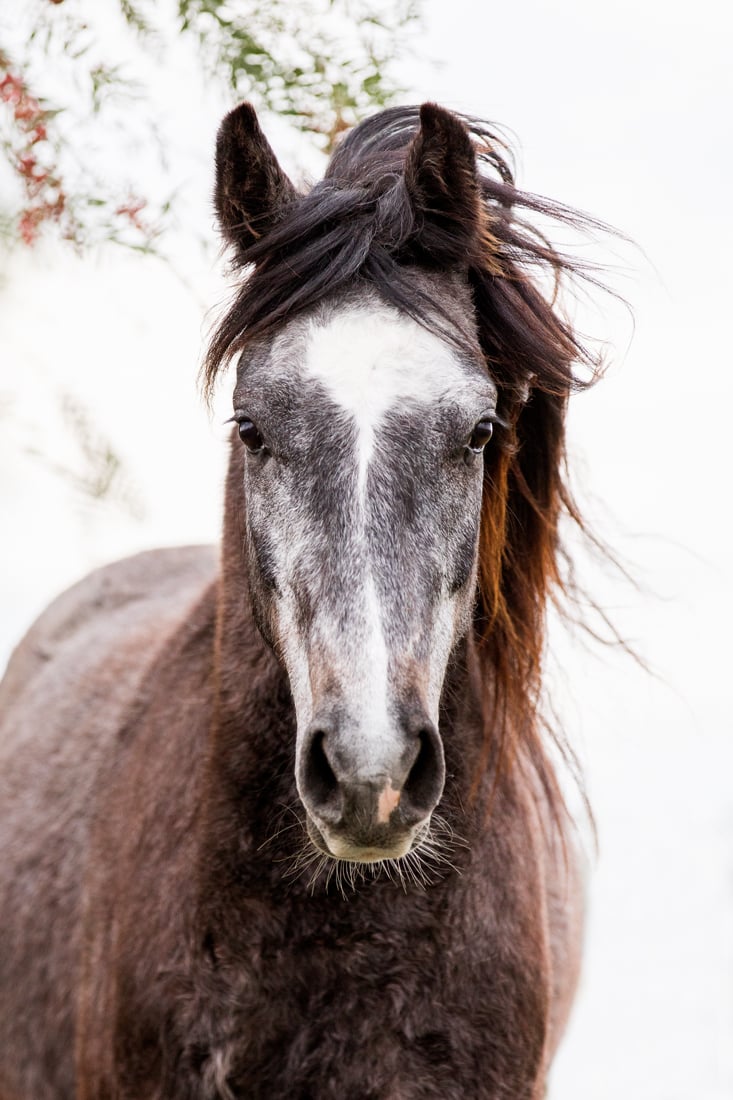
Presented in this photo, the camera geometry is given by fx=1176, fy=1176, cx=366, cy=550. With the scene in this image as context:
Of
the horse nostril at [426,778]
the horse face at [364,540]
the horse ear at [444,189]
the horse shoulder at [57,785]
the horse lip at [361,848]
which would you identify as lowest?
the horse shoulder at [57,785]

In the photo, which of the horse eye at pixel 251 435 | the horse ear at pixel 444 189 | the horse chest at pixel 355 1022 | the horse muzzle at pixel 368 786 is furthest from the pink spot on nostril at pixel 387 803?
the horse ear at pixel 444 189

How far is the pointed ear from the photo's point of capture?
2.59 metres

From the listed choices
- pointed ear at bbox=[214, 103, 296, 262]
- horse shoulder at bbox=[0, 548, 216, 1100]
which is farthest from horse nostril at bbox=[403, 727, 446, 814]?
horse shoulder at bbox=[0, 548, 216, 1100]

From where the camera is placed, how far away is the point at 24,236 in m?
3.21

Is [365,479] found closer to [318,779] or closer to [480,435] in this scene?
[480,435]

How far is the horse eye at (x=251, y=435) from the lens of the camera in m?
2.44

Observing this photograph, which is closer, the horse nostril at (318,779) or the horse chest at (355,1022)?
the horse nostril at (318,779)

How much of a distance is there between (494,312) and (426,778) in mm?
1109

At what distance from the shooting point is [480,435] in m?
2.43

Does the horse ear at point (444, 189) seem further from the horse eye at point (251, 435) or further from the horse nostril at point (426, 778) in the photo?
the horse nostril at point (426, 778)

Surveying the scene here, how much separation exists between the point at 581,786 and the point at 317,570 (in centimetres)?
124

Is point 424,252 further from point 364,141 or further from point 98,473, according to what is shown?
point 98,473

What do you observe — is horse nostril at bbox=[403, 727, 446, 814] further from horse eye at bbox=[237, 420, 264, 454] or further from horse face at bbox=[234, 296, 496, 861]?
horse eye at bbox=[237, 420, 264, 454]

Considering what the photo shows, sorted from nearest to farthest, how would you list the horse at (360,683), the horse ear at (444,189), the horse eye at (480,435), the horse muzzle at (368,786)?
1. the horse muzzle at (368,786)
2. the horse at (360,683)
3. the horse eye at (480,435)
4. the horse ear at (444,189)
